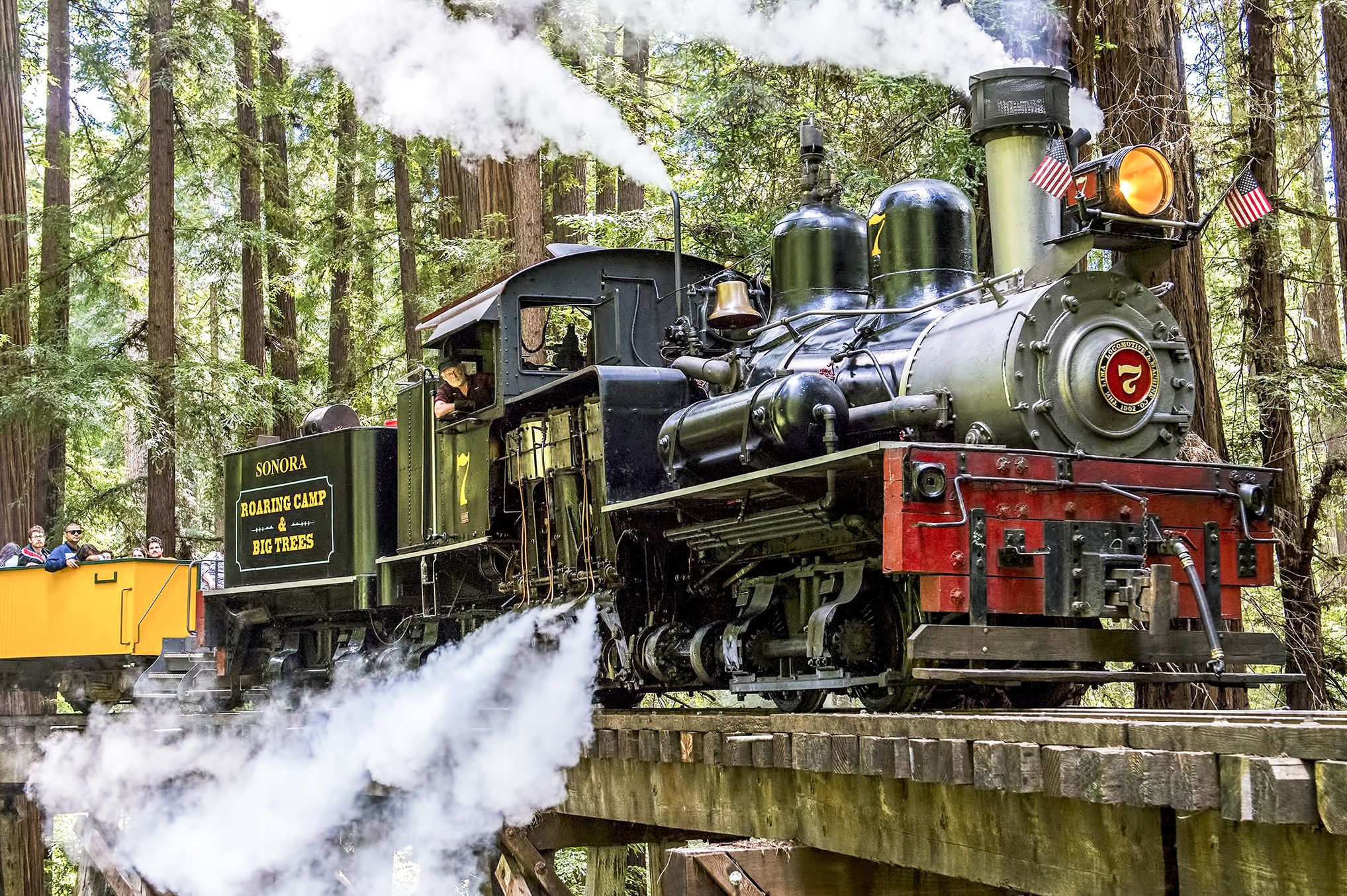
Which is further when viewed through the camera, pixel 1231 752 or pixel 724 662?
pixel 724 662

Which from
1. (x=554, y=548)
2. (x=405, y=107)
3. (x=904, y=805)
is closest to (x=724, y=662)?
(x=554, y=548)

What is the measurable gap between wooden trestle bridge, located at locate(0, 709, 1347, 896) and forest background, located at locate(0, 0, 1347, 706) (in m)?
5.09

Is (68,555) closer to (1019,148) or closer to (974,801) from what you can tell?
(1019,148)

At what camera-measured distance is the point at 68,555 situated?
41.2 ft

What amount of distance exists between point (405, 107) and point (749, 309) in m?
5.54

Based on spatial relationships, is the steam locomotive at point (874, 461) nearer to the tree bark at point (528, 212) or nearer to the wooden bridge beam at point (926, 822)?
the wooden bridge beam at point (926, 822)

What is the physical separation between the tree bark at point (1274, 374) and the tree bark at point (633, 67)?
7.76 m

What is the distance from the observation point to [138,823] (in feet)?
34.1

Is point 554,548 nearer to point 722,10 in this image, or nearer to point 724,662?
point 724,662

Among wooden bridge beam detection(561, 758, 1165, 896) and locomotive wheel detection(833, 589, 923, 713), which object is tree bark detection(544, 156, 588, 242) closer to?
locomotive wheel detection(833, 589, 923, 713)

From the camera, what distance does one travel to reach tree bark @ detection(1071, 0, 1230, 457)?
9.45m

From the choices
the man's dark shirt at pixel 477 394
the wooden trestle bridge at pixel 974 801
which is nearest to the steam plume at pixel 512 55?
the man's dark shirt at pixel 477 394

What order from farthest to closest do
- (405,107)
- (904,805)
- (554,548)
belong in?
(405,107), (554,548), (904,805)

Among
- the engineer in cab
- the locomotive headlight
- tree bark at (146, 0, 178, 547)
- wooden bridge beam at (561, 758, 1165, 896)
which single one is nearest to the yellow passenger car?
tree bark at (146, 0, 178, 547)
